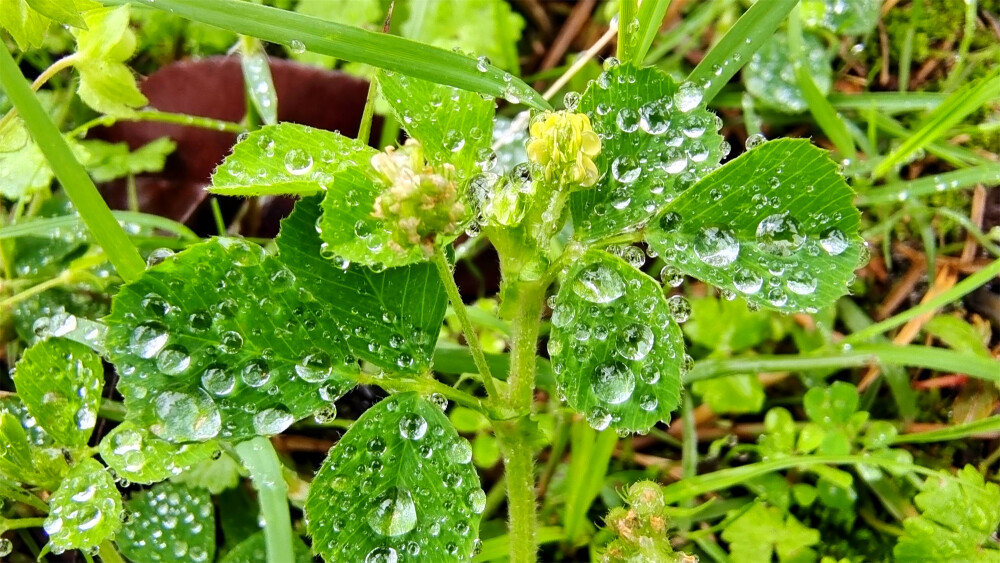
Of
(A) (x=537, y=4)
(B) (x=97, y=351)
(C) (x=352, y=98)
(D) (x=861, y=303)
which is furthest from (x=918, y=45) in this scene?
(B) (x=97, y=351)

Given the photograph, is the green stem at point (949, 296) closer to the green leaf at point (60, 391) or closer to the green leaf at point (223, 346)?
the green leaf at point (223, 346)

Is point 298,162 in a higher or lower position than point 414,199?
lower

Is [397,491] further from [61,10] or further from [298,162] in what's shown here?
[61,10]

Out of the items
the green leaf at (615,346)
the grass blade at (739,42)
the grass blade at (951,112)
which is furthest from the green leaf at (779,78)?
the green leaf at (615,346)

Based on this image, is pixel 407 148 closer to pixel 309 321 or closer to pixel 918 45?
pixel 309 321

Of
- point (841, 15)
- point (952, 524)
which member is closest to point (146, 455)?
point (952, 524)
